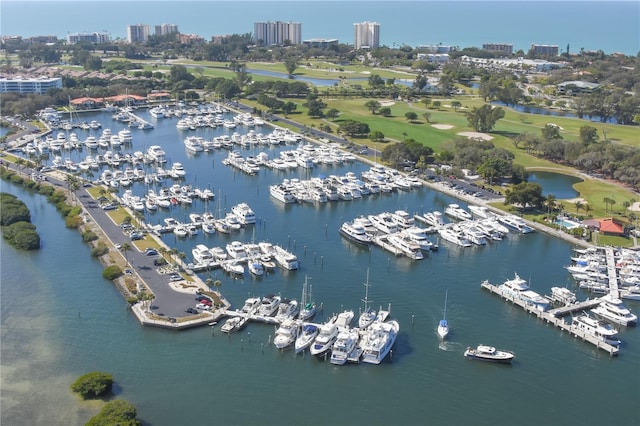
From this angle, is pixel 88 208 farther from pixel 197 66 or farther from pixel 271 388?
pixel 197 66

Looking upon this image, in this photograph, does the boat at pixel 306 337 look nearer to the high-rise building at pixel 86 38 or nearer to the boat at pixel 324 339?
the boat at pixel 324 339

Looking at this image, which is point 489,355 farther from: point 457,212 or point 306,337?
point 457,212

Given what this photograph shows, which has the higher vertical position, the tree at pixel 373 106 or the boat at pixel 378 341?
the tree at pixel 373 106

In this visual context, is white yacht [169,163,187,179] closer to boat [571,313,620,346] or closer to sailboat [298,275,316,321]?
sailboat [298,275,316,321]

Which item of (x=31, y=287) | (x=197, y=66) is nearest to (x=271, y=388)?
(x=31, y=287)

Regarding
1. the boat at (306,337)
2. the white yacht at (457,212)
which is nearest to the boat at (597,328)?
the boat at (306,337)
